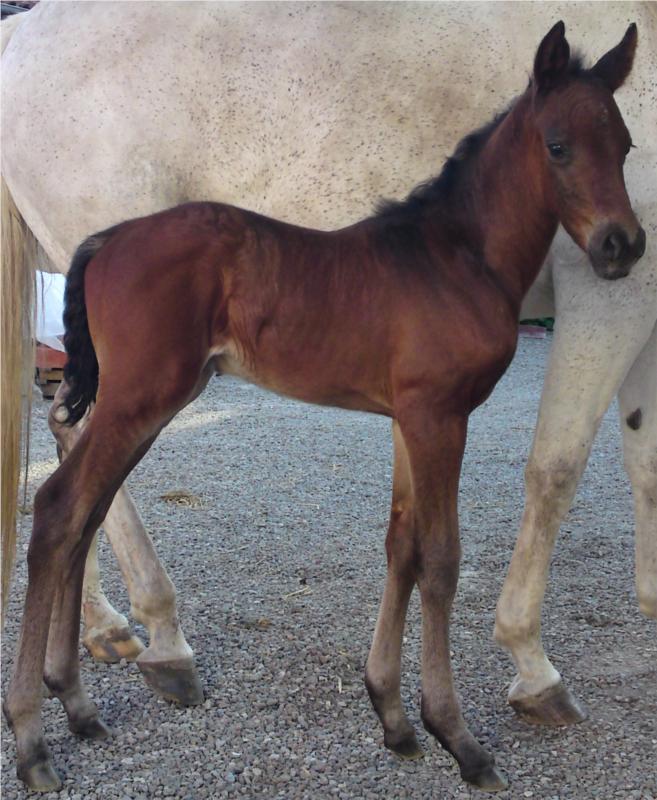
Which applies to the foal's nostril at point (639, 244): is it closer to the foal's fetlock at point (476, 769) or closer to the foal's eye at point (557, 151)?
the foal's eye at point (557, 151)

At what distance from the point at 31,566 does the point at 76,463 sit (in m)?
0.25

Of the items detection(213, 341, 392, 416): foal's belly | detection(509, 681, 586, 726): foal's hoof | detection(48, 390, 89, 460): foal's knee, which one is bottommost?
detection(509, 681, 586, 726): foal's hoof

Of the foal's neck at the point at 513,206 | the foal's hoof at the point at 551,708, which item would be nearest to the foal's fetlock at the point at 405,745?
the foal's hoof at the point at 551,708

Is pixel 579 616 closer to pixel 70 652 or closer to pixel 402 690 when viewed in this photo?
pixel 402 690

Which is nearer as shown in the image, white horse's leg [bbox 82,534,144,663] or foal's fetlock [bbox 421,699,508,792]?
foal's fetlock [bbox 421,699,508,792]

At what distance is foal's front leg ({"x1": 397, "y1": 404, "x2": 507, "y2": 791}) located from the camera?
211cm

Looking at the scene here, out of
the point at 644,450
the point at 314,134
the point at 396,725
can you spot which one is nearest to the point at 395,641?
the point at 396,725

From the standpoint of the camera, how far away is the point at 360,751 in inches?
96.7

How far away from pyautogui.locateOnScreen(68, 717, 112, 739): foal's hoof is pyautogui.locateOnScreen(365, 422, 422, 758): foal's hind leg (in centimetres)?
69

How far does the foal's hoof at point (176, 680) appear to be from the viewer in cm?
276

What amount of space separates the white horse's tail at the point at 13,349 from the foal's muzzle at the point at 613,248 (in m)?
1.73

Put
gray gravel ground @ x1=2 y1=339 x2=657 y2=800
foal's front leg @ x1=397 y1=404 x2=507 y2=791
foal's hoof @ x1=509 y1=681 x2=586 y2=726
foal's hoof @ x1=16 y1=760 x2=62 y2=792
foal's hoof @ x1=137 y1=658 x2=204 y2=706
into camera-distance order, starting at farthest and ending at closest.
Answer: foal's hoof @ x1=137 y1=658 x2=204 y2=706
foal's hoof @ x1=509 y1=681 x2=586 y2=726
gray gravel ground @ x1=2 y1=339 x2=657 y2=800
foal's hoof @ x1=16 y1=760 x2=62 y2=792
foal's front leg @ x1=397 y1=404 x2=507 y2=791

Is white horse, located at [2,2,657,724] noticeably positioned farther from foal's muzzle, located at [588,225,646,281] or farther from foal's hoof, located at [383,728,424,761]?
foal's muzzle, located at [588,225,646,281]

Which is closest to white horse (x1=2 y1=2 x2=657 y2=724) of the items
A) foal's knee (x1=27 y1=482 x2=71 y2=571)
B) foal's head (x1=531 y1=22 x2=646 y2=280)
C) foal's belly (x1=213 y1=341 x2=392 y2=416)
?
foal's head (x1=531 y1=22 x2=646 y2=280)
